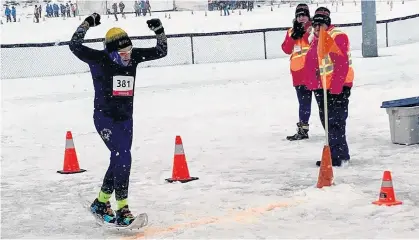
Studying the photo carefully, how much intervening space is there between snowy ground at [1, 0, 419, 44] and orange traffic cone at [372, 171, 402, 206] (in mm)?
32084

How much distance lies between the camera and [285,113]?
15414mm

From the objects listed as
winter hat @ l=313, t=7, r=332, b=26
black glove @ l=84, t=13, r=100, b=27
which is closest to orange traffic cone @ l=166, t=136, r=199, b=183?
winter hat @ l=313, t=7, r=332, b=26

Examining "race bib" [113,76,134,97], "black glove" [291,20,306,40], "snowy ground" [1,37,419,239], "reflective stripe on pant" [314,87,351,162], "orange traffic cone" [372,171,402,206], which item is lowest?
"snowy ground" [1,37,419,239]

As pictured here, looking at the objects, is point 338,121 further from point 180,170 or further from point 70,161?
point 70,161

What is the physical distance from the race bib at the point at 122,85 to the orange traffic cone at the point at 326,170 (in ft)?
7.85

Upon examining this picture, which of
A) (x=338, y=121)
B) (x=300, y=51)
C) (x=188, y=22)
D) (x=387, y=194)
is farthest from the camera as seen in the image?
(x=188, y=22)

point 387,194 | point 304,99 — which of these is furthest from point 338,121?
point 304,99

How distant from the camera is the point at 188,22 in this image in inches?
1775

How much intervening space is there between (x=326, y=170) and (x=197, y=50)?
22.3m

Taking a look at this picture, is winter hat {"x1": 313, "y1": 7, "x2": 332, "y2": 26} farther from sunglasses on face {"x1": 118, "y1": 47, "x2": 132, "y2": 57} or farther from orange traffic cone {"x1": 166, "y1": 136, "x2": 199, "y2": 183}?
sunglasses on face {"x1": 118, "y1": 47, "x2": 132, "y2": 57}

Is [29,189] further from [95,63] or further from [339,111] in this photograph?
[339,111]

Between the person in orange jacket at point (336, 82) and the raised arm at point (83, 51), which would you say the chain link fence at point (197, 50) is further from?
the raised arm at point (83, 51)

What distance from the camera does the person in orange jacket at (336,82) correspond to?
9.28 m

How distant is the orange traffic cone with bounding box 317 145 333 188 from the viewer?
823 cm
